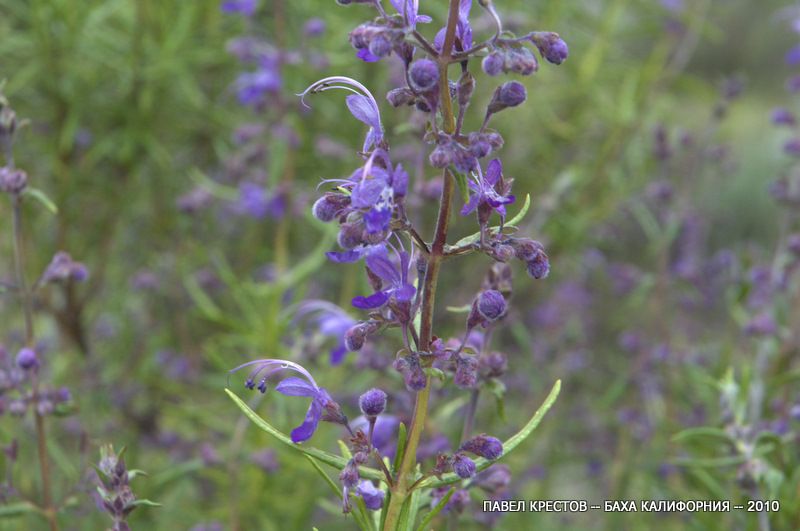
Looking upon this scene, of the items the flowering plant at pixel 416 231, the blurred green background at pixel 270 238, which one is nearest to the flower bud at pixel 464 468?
the flowering plant at pixel 416 231

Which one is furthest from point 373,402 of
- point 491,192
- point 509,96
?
point 509,96

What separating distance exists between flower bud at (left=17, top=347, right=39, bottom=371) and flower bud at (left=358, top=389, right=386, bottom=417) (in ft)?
2.11

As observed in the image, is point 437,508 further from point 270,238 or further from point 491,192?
point 270,238

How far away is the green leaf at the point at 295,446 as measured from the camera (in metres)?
0.89

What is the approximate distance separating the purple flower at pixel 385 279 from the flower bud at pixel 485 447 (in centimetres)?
19

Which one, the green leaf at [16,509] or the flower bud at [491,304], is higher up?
the flower bud at [491,304]

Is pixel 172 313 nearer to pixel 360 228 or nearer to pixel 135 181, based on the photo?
pixel 135 181

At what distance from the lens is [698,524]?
164cm

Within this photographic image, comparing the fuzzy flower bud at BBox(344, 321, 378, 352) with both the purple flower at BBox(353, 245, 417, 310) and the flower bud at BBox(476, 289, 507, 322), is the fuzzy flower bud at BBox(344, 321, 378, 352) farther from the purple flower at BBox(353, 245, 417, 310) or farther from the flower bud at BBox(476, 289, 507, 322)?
the flower bud at BBox(476, 289, 507, 322)

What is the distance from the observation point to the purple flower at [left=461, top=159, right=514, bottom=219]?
899 mm

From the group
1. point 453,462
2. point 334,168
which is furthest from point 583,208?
point 453,462

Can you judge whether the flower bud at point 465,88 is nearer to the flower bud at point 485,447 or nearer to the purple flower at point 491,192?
the purple flower at point 491,192

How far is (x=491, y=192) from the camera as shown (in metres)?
0.91

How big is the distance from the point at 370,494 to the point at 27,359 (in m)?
0.65
